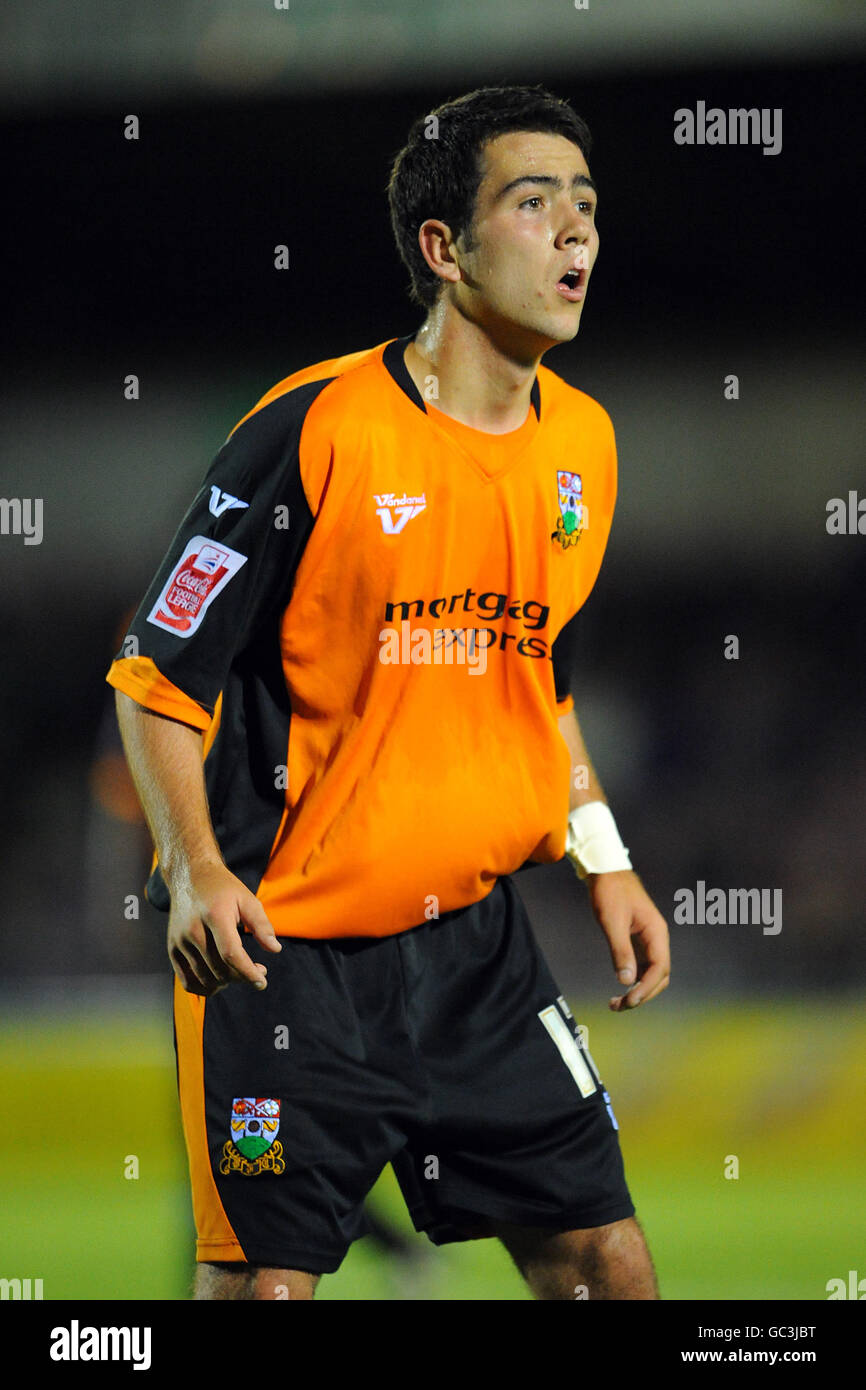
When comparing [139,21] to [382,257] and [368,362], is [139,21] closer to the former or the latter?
[382,257]

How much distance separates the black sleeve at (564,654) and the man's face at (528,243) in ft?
1.27

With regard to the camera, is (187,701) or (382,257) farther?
(382,257)

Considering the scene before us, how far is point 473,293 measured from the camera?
2.06 m

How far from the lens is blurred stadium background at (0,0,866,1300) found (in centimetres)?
441

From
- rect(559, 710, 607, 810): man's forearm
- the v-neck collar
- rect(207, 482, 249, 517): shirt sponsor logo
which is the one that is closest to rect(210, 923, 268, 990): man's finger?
rect(207, 482, 249, 517): shirt sponsor logo

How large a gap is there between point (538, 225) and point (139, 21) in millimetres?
3474

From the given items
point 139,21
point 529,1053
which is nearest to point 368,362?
point 529,1053

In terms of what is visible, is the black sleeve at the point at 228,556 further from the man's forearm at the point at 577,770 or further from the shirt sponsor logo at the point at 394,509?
the man's forearm at the point at 577,770

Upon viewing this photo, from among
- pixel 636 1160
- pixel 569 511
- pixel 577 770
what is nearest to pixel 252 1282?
pixel 577 770

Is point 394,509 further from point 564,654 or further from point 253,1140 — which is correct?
point 253,1140

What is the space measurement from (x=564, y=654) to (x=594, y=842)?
28 cm

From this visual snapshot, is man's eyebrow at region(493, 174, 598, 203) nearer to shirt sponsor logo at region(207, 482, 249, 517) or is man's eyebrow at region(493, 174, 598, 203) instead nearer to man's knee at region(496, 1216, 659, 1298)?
shirt sponsor logo at region(207, 482, 249, 517)

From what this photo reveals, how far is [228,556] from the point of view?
189cm

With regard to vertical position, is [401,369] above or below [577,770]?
above
